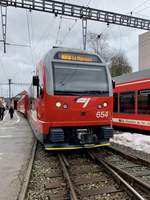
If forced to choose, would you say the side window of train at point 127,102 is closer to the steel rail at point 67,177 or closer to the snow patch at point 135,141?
the snow patch at point 135,141

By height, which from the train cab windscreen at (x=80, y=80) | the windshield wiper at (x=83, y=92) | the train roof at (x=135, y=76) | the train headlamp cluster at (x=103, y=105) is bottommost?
the train headlamp cluster at (x=103, y=105)

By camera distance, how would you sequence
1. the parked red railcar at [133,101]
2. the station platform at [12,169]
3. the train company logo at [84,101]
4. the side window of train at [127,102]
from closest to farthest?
the station platform at [12,169]
the train company logo at [84,101]
the parked red railcar at [133,101]
the side window of train at [127,102]

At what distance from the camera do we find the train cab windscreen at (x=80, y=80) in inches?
261

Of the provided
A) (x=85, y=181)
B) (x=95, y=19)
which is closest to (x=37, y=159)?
(x=85, y=181)

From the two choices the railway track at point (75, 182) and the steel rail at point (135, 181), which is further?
the steel rail at point (135, 181)

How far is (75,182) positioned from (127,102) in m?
8.16

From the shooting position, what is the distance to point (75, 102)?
21.8 feet

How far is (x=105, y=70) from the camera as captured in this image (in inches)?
288

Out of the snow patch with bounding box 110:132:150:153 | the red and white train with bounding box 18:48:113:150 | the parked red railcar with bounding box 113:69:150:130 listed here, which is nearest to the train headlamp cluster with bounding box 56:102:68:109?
the red and white train with bounding box 18:48:113:150

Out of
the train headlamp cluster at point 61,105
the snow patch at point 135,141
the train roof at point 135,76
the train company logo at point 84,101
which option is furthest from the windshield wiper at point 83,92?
the train roof at point 135,76

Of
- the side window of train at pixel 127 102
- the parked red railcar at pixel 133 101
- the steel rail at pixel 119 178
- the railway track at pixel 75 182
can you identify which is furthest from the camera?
the side window of train at pixel 127 102

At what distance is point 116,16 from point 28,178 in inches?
673

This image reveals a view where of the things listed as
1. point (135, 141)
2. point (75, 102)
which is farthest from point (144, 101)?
point (75, 102)

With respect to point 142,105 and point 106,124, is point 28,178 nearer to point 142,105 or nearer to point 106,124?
point 106,124
